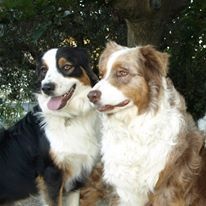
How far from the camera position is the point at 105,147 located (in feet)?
16.5

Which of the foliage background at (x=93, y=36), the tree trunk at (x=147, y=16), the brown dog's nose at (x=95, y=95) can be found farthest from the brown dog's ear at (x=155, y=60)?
the foliage background at (x=93, y=36)

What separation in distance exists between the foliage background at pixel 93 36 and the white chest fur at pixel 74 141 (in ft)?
7.18

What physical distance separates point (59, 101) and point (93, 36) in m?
3.41

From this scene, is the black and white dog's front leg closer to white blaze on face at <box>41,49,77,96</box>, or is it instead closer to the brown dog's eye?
white blaze on face at <box>41,49,77,96</box>

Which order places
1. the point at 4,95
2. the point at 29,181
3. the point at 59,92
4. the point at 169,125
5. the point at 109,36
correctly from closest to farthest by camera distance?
the point at 169,125 → the point at 59,92 → the point at 29,181 → the point at 109,36 → the point at 4,95

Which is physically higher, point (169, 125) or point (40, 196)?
point (169, 125)

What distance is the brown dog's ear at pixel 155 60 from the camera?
471 centimetres

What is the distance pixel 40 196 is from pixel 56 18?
296 centimetres

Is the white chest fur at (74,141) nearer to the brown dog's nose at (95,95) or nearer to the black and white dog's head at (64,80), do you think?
the black and white dog's head at (64,80)

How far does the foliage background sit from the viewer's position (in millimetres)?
7855

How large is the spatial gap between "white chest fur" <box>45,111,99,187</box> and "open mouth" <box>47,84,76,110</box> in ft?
0.64

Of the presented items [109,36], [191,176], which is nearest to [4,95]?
[109,36]

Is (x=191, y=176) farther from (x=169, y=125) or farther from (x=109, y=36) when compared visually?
(x=109, y=36)

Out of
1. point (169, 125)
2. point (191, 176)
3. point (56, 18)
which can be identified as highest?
point (56, 18)
